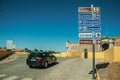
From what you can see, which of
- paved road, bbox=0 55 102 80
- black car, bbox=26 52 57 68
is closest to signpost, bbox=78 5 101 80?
paved road, bbox=0 55 102 80

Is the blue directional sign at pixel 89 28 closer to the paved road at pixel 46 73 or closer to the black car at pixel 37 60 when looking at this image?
the paved road at pixel 46 73

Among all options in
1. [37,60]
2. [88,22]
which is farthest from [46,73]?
[88,22]

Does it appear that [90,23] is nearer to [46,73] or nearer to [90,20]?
[90,20]

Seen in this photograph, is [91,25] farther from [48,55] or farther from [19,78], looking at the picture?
[48,55]

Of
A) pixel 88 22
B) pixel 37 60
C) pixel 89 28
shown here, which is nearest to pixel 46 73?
pixel 37 60

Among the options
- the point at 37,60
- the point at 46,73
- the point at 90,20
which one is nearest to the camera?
the point at 90,20

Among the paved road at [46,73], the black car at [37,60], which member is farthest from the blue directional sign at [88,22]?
the black car at [37,60]

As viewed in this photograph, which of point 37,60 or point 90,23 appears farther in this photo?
point 37,60

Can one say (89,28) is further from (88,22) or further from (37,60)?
(37,60)

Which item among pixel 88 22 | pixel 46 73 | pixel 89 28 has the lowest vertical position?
pixel 46 73

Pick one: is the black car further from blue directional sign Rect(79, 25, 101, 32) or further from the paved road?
blue directional sign Rect(79, 25, 101, 32)

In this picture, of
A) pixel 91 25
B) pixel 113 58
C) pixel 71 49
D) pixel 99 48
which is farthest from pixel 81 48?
pixel 91 25

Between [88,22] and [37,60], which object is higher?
[88,22]

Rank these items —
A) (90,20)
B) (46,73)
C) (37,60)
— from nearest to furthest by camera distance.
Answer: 1. (90,20)
2. (46,73)
3. (37,60)
